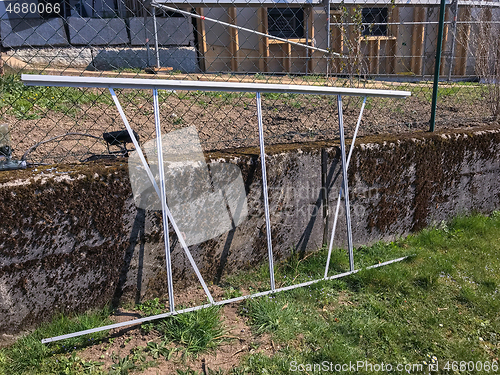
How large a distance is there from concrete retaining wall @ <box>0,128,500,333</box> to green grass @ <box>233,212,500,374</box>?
33cm

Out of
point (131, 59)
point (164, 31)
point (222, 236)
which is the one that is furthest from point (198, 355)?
point (164, 31)

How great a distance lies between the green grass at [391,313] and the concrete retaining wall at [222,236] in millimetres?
333

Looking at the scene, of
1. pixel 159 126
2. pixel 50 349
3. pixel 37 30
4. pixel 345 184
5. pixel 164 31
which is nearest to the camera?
pixel 50 349

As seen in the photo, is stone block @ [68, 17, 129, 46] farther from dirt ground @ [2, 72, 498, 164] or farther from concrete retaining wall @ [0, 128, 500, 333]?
concrete retaining wall @ [0, 128, 500, 333]

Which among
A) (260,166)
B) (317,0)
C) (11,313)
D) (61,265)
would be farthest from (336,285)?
(317,0)

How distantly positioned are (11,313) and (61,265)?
0.32 metres

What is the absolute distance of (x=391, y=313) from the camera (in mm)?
2398

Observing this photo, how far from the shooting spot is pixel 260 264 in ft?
8.77

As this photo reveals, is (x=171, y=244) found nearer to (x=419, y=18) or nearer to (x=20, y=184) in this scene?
(x=20, y=184)

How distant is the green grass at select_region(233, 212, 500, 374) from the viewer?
2086 mm

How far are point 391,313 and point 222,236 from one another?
112 cm

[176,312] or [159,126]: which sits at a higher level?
[159,126]

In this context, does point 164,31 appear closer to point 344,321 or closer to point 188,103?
point 188,103

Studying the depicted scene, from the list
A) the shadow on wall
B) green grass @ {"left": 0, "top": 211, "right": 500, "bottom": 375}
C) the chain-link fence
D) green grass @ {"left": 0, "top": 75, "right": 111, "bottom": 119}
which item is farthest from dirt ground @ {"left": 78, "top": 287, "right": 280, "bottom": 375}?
the shadow on wall
